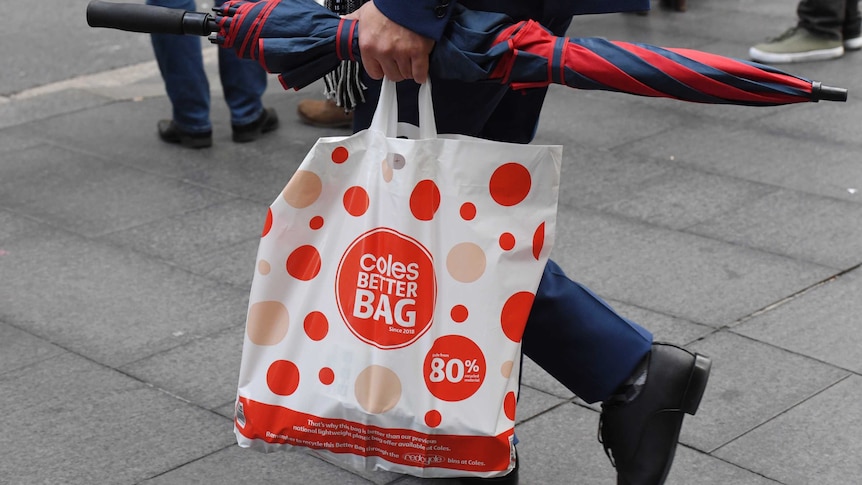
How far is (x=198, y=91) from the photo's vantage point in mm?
5875

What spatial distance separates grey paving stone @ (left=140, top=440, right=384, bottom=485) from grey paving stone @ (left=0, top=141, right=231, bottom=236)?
1983mm

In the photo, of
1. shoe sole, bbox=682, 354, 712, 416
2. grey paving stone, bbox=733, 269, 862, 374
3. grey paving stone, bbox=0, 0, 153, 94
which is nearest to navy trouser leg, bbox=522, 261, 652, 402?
shoe sole, bbox=682, 354, 712, 416

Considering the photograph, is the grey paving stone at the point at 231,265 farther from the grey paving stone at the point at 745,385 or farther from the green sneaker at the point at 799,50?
the green sneaker at the point at 799,50

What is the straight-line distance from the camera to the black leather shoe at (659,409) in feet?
9.04

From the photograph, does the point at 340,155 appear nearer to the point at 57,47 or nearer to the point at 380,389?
the point at 380,389

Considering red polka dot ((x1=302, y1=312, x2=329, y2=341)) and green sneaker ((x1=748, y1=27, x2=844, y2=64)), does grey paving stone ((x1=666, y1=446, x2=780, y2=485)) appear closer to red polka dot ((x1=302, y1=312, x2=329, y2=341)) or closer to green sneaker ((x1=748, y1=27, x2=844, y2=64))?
red polka dot ((x1=302, y1=312, x2=329, y2=341))

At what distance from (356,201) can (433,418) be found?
0.47 meters

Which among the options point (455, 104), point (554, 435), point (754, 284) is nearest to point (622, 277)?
point (754, 284)

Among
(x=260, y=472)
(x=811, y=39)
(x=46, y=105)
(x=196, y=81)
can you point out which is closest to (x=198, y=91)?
(x=196, y=81)

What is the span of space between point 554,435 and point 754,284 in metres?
1.34

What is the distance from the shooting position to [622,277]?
172 inches

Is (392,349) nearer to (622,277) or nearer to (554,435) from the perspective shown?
(554,435)

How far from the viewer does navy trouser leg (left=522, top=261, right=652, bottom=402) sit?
8.92 ft

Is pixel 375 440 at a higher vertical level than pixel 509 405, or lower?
lower
